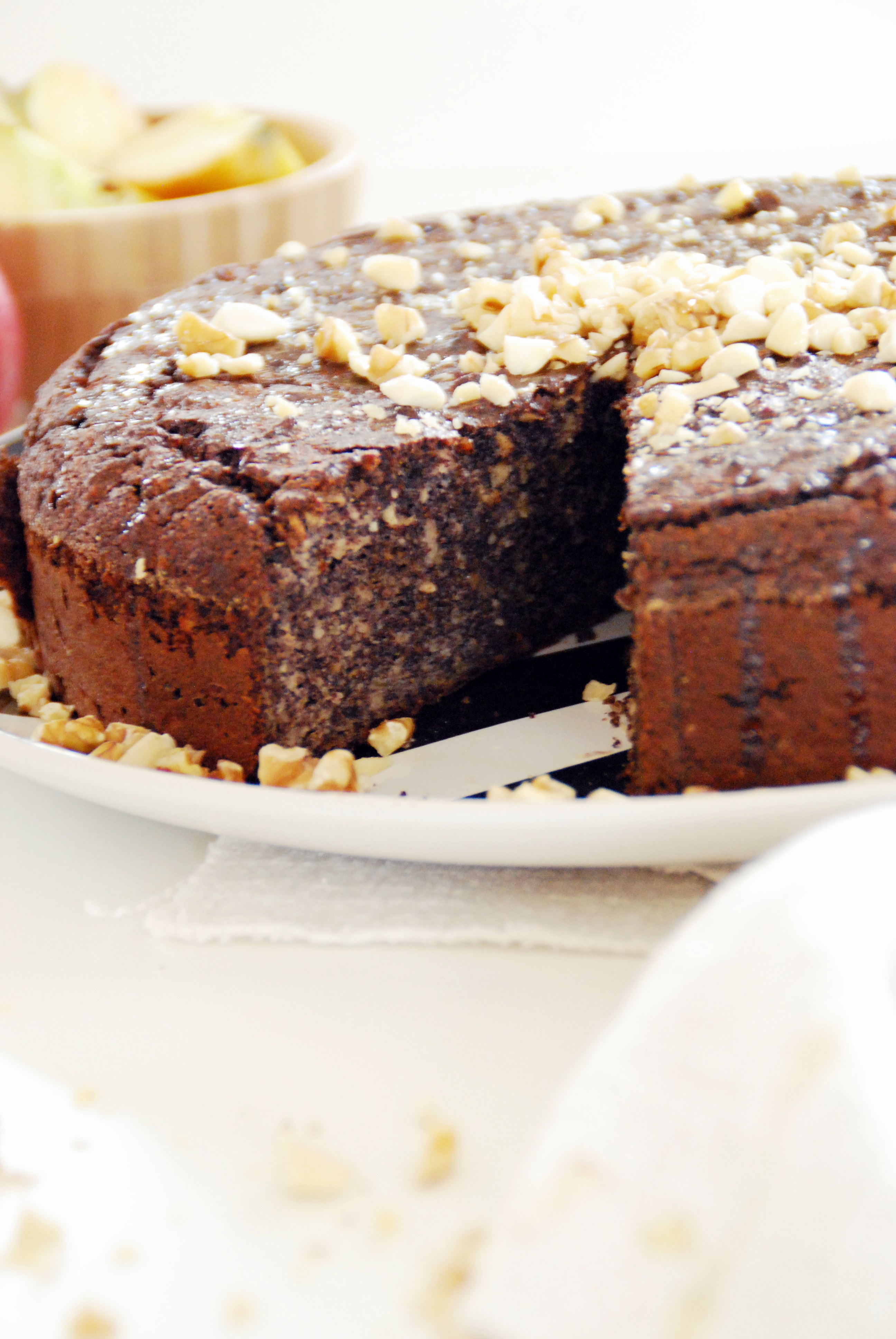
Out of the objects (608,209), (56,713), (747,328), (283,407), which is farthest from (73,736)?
(608,209)

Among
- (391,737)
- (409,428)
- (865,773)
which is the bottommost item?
(391,737)

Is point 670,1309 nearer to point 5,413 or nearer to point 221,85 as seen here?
point 5,413

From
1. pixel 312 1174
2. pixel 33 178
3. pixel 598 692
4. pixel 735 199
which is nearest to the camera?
pixel 312 1174

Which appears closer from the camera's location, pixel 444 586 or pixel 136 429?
pixel 136 429

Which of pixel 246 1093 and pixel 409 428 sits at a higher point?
pixel 409 428

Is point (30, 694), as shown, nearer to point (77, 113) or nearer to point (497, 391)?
point (497, 391)

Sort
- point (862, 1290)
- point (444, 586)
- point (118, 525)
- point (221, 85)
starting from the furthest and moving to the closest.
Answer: point (221, 85)
point (444, 586)
point (118, 525)
point (862, 1290)

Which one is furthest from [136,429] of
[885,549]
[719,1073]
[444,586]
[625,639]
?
[719,1073]
